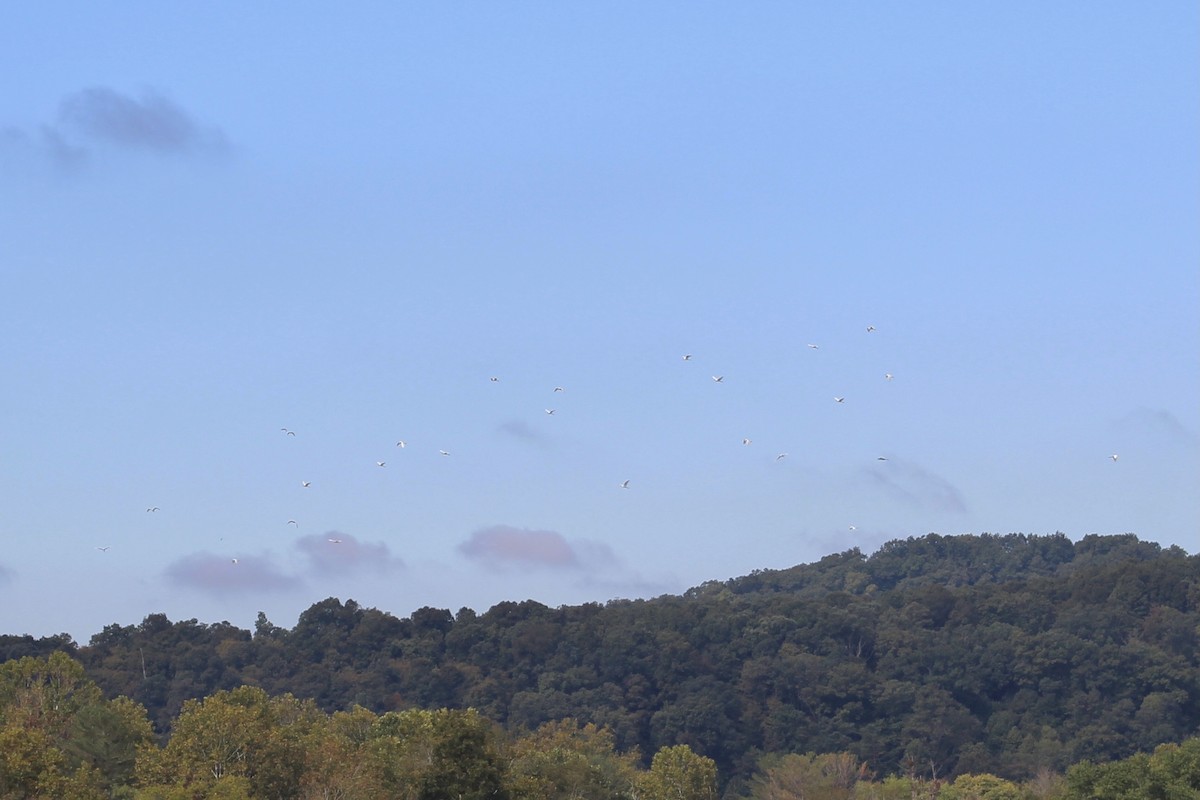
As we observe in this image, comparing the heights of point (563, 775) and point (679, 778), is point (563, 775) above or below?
below

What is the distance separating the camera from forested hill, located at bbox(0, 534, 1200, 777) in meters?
118

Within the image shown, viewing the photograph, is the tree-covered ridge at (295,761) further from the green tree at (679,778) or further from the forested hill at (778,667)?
the forested hill at (778,667)

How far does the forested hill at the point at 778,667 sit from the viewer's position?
118250mm

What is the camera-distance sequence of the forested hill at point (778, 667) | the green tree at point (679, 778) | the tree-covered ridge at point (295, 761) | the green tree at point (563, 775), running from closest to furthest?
1. the tree-covered ridge at point (295, 761)
2. the green tree at point (563, 775)
3. the green tree at point (679, 778)
4. the forested hill at point (778, 667)

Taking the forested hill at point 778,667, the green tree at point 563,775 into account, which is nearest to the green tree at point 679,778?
the green tree at point 563,775

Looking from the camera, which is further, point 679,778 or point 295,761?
point 679,778

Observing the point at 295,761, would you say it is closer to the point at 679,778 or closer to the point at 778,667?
the point at 679,778

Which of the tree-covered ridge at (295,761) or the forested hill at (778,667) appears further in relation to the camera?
the forested hill at (778,667)

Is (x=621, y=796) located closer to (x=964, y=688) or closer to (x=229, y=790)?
(x=229, y=790)

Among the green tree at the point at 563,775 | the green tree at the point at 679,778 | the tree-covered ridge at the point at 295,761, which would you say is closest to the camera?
the tree-covered ridge at the point at 295,761

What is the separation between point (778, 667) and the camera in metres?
127

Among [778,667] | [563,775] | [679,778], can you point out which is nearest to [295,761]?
[563,775]

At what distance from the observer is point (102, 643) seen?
433ft

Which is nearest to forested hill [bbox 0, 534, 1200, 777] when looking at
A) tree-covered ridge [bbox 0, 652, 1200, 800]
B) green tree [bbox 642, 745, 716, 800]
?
green tree [bbox 642, 745, 716, 800]
